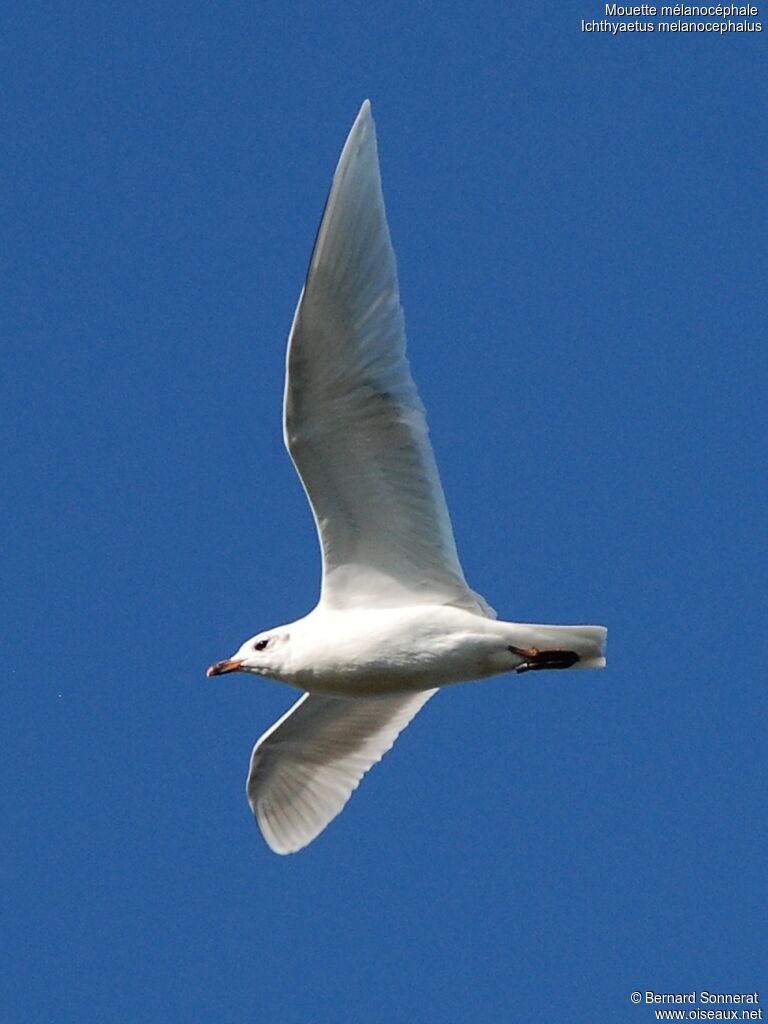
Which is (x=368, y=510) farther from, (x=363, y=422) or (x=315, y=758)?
(x=315, y=758)

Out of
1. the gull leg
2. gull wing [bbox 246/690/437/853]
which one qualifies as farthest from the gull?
gull wing [bbox 246/690/437/853]

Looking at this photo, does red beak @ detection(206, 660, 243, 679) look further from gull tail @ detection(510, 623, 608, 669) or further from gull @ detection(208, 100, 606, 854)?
gull tail @ detection(510, 623, 608, 669)

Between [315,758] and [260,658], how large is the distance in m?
1.35

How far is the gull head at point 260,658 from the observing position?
1177 cm

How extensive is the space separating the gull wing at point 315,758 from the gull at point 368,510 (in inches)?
35.4

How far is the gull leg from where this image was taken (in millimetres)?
11219

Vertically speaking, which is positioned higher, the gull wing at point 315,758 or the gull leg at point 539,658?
the gull leg at point 539,658

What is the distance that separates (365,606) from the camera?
1165cm

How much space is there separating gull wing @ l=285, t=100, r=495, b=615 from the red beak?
73 cm

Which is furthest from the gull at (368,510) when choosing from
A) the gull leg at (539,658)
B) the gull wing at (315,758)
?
the gull wing at (315,758)

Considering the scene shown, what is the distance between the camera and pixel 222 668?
1209cm

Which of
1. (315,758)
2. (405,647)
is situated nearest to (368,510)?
(405,647)

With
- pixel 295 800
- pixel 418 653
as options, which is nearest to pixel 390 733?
pixel 295 800

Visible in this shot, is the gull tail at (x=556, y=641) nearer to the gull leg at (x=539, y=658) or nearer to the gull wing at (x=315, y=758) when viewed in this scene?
the gull leg at (x=539, y=658)
